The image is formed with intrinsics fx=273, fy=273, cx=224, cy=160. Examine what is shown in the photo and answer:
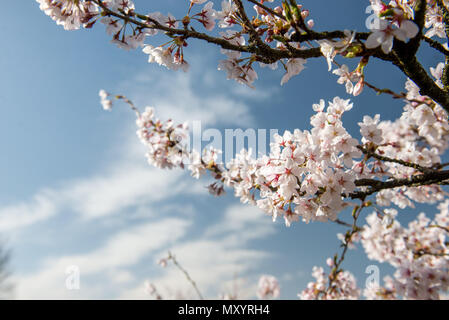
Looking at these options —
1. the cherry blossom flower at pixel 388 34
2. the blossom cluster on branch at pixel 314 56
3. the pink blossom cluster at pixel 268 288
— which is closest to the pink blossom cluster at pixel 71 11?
the blossom cluster on branch at pixel 314 56

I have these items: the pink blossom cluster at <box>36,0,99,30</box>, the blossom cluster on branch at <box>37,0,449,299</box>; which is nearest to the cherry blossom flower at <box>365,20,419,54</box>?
the blossom cluster on branch at <box>37,0,449,299</box>

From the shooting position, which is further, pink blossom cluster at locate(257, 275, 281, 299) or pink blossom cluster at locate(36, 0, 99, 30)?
pink blossom cluster at locate(257, 275, 281, 299)

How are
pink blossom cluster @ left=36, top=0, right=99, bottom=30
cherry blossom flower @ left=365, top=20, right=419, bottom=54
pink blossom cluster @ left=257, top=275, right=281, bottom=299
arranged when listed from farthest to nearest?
1. pink blossom cluster @ left=257, top=275, right=281, bottom=299
2. pink blossom cluster @ left=36, top=0, right=99, bottom=30
3. cherry blossom flower @ left=365, top=20, right=419, bottom=54

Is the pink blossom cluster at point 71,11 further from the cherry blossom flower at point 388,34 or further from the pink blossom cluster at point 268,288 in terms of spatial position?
the pink blossom cluster at point 268,288

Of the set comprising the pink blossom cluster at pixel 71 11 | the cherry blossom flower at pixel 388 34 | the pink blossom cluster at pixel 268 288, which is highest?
the pink blossom cluster at pixel 71 11

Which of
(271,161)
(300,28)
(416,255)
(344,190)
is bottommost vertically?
(416,255)

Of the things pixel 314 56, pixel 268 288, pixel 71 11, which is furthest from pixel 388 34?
pixel 268 288

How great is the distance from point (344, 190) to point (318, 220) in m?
0.33

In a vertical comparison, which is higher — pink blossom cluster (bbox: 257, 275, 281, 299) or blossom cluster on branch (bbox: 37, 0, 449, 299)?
blossom cluster on branch (bbox: 37, 0, 449, 299)

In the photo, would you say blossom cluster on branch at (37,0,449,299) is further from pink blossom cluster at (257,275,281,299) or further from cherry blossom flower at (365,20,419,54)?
pink blossom cluster at (257,275,281,299)

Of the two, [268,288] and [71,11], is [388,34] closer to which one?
[71,11]

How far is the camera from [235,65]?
2027 millimetres
